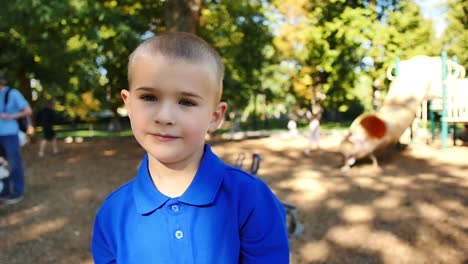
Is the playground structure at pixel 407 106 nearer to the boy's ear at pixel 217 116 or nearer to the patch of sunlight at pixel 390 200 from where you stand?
the patch of sunlight at pixel 390 200

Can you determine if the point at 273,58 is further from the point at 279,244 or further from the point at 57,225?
the point at 279,244

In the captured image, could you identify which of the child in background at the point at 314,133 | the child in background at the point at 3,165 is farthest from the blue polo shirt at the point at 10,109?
the child in background at the point at 314,133

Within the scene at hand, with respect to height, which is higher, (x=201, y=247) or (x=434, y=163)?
(x=201, y=247)

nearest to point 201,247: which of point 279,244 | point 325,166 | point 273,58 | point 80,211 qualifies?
point 279,244

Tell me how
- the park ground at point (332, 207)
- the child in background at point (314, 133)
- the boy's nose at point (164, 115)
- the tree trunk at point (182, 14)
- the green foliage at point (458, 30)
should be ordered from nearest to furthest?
the boy's nose at point (164, 115) → the park ground at point (332, 207) → the tree trunk at point (182, 14) → the child in background at point (314, 133) → the green foliage at point (458, 30)

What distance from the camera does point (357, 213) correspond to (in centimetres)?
488

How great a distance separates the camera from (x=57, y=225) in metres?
4.66

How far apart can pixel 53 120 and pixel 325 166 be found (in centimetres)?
709

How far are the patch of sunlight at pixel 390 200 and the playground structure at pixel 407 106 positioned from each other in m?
2.10

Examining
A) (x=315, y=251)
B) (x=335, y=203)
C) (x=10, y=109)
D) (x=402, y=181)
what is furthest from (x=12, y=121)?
(x=402, y=181)

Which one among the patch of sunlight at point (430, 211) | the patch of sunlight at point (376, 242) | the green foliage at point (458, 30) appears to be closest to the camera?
the patch of sunlight at point (376, 242)

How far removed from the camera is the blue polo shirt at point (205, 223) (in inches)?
48.3

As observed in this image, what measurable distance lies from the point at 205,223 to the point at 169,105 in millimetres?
394

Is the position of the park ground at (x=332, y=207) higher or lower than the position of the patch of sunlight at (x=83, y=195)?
lower
